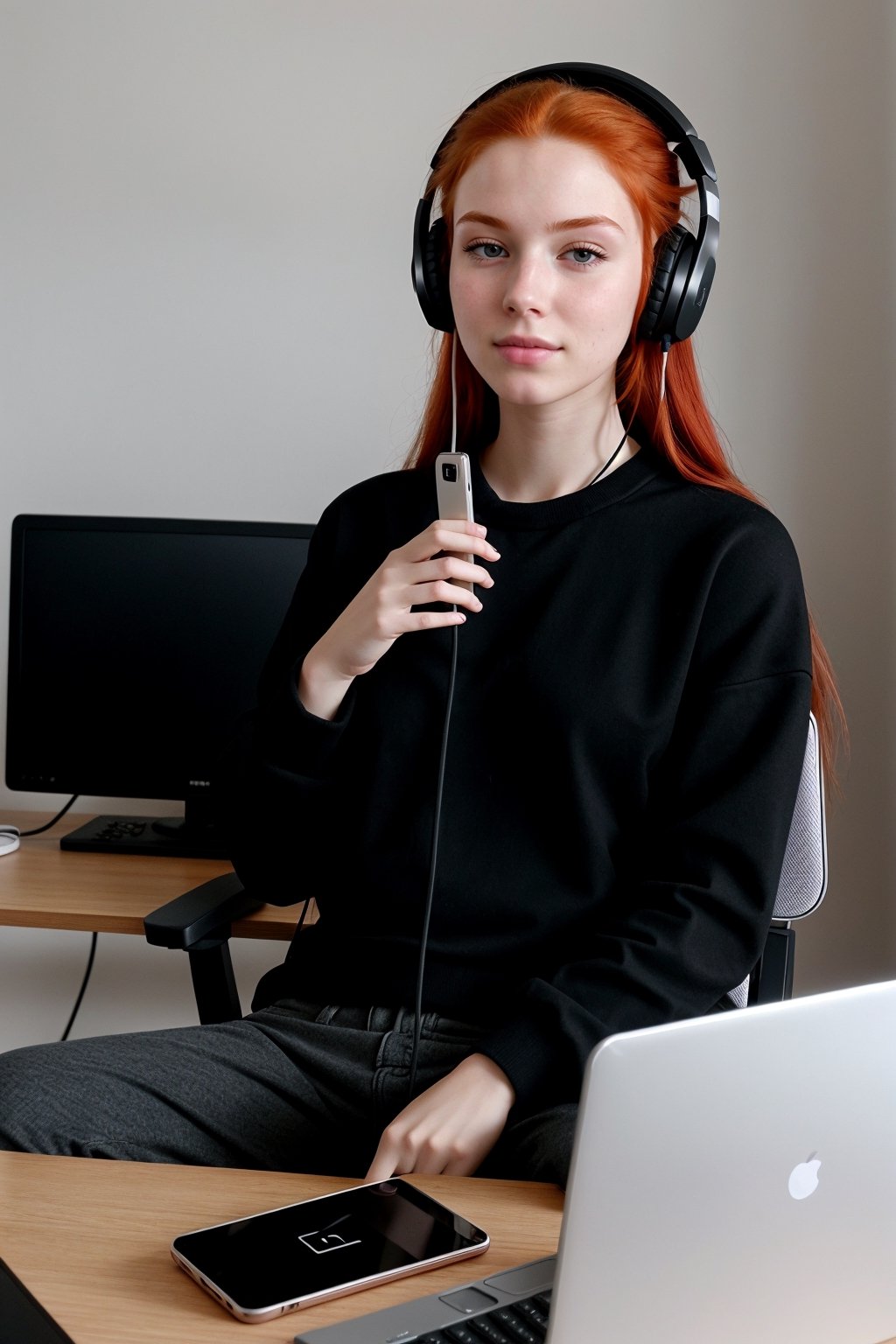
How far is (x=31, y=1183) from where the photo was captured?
81 cm

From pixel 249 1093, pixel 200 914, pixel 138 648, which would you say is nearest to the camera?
pixel 249 1093

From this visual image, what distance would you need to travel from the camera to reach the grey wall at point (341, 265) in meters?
1.93

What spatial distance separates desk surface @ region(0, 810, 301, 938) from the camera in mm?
1614

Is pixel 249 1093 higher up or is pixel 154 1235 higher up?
pixel 154 1235

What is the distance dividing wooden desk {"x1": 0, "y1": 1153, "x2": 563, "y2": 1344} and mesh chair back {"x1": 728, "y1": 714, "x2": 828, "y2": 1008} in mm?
488

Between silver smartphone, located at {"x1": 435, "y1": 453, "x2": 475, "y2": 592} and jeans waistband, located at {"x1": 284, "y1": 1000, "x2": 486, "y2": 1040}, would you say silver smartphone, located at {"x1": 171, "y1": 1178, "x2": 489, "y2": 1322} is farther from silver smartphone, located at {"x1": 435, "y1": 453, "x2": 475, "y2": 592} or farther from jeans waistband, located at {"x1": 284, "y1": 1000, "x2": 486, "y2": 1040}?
silver smartphone, located at {"x1": 435, "y1": 453, "x2": 475, "y2": 592}

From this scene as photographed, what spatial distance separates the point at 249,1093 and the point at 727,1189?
24.6 inches

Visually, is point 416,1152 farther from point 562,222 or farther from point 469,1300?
point 562,222

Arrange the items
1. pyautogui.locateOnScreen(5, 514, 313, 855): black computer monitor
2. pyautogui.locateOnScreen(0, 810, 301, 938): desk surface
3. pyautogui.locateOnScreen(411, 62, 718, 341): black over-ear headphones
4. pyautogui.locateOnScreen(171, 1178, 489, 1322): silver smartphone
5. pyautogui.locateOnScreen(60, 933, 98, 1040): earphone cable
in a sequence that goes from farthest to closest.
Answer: pyautogui.locateOnScreen(60, 933, 98, 1040): earphone cable < pyautogui.locateOnScreen(5, 514, 313, 855): black computer monitor < pyautogui.locateOnScreen(0, 810, 301, 938): desk surface < pyautogui.locateOnScreen(411, 62, 718, 341): black over-ear headphones < pyautogui.locateOnScreen(171, 1178, 489, 1322): silver smartphone

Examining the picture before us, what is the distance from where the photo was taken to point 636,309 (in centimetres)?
129

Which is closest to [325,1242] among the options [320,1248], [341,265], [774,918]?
[320,1248]

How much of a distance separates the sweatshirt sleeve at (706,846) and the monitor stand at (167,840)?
900mm

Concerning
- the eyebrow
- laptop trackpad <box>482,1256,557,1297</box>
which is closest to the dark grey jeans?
laptop trackpad <box>482,1256,557,1297</box>

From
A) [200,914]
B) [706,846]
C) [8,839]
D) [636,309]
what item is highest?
[636,309]
